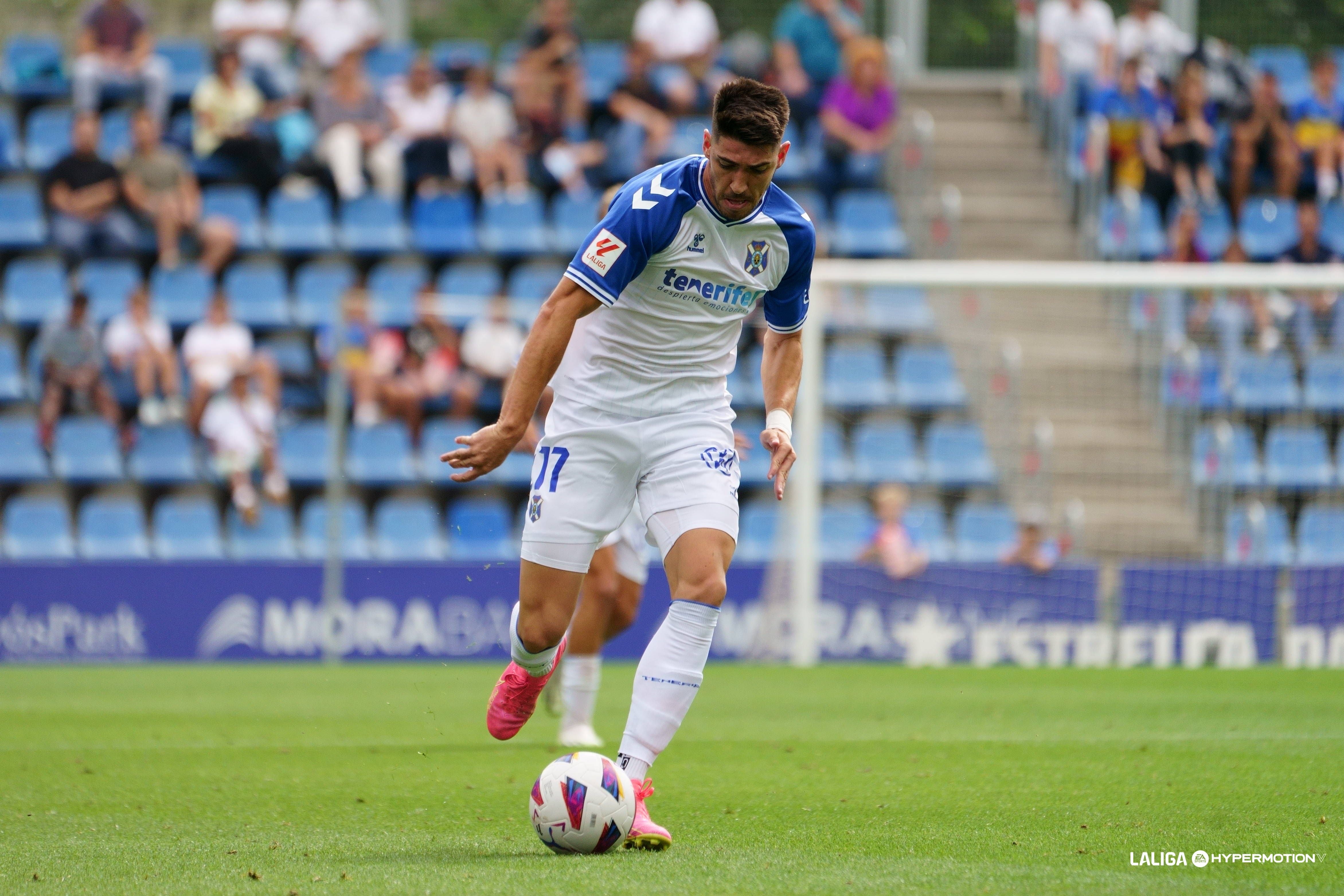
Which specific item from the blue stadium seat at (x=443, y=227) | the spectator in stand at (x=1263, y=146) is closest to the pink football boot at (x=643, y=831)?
the blue stadium seat at (x=443, y=227)

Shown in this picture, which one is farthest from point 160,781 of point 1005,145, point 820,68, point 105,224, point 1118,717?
point 1005,145

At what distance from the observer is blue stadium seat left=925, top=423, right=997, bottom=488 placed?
1452 cm

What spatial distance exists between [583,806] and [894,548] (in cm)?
977

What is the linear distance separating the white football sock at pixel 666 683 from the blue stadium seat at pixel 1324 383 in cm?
1014

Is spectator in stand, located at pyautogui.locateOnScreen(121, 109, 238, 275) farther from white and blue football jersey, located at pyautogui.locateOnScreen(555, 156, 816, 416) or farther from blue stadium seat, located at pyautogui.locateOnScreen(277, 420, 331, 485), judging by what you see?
white and blue football jersey, located at pyautogui.locateOnScreen(555, 156, 816, 416)

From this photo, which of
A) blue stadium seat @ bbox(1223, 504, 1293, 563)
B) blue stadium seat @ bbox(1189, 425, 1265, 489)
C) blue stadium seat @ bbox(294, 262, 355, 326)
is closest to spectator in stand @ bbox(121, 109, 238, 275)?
blue stadium seat @ bbox(294, 262, 355, 326)

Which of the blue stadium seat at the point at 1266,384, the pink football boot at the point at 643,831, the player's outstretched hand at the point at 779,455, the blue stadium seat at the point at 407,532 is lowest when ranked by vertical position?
the blue stadium seat at the point at 407,532

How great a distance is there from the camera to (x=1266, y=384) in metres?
14.0

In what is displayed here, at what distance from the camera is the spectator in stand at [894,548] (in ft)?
46.9

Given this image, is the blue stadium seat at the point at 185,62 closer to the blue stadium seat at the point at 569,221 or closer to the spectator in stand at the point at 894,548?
the blue stadium seat at the point at 569,221

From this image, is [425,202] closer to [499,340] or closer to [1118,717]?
[499,340]

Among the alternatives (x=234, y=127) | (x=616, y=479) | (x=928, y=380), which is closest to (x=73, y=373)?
(x=234, y=127)

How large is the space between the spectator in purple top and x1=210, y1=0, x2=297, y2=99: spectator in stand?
230 inches

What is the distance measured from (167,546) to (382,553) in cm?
196
